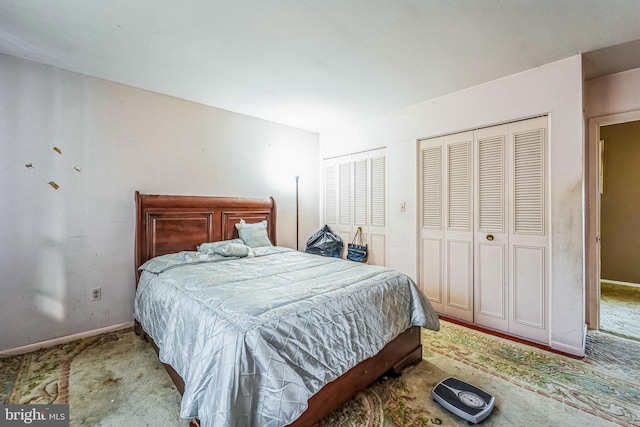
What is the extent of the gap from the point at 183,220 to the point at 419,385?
2694 mm

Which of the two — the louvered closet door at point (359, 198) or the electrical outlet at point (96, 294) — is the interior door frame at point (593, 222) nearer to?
the louvered closet door at point (359, 198)

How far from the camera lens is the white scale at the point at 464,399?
1.55 meters

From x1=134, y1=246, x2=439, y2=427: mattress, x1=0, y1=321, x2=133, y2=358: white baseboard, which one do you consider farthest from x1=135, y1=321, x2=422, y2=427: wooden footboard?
x1=0, y1=321, x2=133, y2=358: white baseboard

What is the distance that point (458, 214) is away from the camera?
3.01 metres

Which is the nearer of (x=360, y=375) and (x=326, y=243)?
(x=360, y=375)

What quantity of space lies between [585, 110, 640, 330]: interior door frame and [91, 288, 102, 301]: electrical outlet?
4.80 metres

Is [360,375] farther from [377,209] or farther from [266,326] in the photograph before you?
[377,209]

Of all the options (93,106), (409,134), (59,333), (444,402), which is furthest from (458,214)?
(59,333)

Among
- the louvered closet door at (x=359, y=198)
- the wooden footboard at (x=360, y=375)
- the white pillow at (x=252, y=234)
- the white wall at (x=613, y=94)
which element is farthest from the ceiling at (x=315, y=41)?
the wooden footboard at (x=360, y=375)

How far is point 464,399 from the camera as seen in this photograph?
166 cm

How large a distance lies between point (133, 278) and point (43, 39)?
6.88 ft

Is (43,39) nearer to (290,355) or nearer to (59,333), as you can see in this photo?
(59,333)

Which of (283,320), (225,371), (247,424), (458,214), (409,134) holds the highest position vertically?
(409,134)

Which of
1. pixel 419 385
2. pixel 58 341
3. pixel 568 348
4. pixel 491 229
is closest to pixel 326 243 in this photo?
pixel 491 229
